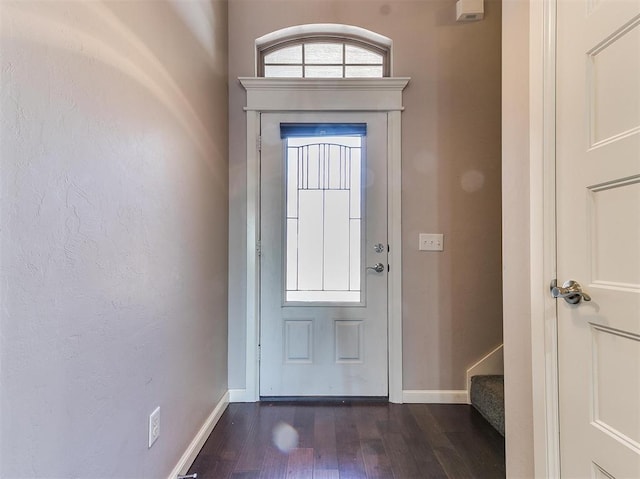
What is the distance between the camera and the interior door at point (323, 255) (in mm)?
2242

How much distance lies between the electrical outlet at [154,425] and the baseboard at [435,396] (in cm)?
157

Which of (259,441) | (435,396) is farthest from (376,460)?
(435,396)

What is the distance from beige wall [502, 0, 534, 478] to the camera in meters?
1.22

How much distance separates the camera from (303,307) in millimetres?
2262

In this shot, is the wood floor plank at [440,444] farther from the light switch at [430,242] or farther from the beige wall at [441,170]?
the light switch at [430,242]

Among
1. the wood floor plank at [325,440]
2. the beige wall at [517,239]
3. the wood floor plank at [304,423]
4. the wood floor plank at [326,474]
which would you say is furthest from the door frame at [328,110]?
the beige wall at [517,239]

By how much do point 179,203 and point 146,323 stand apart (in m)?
0.57

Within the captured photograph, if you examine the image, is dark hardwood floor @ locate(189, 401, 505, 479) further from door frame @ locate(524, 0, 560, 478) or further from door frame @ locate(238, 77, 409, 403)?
door frame @ locate(524, 0, 560, 478)

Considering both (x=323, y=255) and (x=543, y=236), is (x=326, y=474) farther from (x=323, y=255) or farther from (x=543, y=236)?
(x=543, y=236)

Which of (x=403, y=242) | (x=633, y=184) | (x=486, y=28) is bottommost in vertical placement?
(x=403, y=242)

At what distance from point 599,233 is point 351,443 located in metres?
1.53

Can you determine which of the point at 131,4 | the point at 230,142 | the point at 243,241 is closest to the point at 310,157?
the point at 230,142

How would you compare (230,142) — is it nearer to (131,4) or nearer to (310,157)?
(310,157)

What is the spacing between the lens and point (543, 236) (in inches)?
43.8
